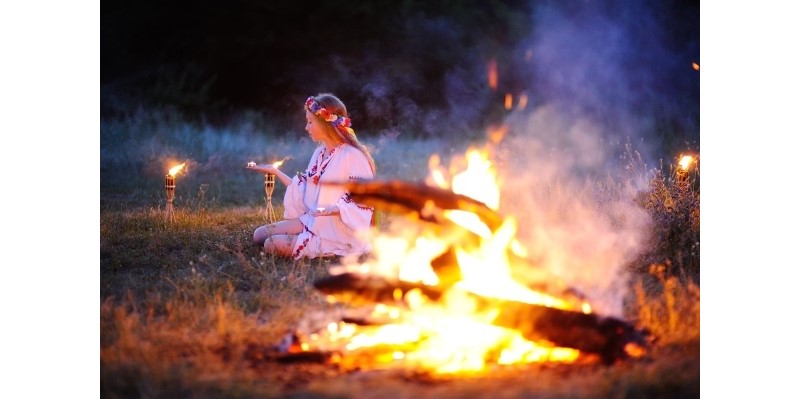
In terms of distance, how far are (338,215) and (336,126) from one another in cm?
56

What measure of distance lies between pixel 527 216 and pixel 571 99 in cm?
127

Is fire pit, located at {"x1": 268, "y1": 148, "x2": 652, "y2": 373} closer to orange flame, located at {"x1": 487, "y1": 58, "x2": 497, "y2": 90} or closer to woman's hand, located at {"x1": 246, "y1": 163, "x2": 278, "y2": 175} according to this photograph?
woman's hand, located at {"x1": 246, "y1": 163, "x2": 278, "y2": 175}

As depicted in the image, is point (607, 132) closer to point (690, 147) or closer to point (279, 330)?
point (690, 147)

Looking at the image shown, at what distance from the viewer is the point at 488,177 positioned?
4.18 meters

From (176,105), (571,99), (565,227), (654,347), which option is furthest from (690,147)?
(176,105)

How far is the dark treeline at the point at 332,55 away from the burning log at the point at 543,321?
173 cm

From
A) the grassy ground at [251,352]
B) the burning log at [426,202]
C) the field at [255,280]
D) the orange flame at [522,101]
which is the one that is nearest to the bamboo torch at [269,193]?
the field at [255,280]

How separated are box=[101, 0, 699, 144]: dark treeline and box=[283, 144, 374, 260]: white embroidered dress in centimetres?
65

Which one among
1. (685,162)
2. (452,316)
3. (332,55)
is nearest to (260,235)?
(332,55)

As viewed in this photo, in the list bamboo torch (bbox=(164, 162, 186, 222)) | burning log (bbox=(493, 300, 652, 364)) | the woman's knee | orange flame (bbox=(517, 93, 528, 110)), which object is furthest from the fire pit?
orange flame (bbox=(517, 93, 528, 110))

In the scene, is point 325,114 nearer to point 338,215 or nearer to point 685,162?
point 338,215

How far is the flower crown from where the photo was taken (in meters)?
5.31

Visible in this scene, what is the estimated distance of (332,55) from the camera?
18.3 ft

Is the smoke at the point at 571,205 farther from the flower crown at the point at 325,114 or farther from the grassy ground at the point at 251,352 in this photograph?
the flower crown at the point at 325,114
